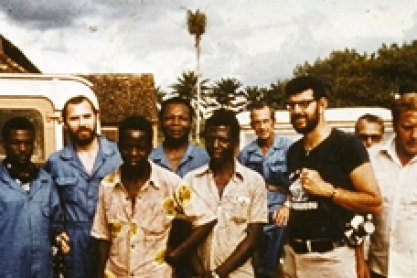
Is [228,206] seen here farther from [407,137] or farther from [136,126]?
[407,137]

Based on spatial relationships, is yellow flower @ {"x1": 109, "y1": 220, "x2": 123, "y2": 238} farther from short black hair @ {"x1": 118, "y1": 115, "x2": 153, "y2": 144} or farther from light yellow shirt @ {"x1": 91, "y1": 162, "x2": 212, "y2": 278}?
short black hair @ {"x1": 118, "y1": 115, "x2": 153, "y2": 144}

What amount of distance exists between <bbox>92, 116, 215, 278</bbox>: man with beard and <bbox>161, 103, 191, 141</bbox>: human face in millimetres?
335

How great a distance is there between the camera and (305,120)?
253 centimetres

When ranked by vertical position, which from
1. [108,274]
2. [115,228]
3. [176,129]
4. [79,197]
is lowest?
[108,274]

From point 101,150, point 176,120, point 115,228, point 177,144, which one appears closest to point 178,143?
point 177,144

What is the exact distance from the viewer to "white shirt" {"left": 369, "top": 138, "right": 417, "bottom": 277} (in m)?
2.57

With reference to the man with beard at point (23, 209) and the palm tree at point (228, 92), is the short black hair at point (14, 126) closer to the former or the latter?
the man with beard at point (23, 209)

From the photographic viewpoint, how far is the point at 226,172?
2.60 m

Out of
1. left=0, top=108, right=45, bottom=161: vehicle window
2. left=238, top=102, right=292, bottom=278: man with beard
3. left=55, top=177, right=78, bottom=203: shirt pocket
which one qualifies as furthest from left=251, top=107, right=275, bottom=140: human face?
left=0, top=108, right=45, bottom=161: vehicle window

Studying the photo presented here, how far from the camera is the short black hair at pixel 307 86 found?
2566 millimetres

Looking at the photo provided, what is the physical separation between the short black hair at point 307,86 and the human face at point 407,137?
413 millimetres

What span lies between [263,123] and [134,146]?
101 centimetres

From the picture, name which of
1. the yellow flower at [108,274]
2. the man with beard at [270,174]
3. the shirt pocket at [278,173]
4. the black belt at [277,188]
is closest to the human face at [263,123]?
the man with beard at [270,174]

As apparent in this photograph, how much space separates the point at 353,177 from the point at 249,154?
3.06ft
